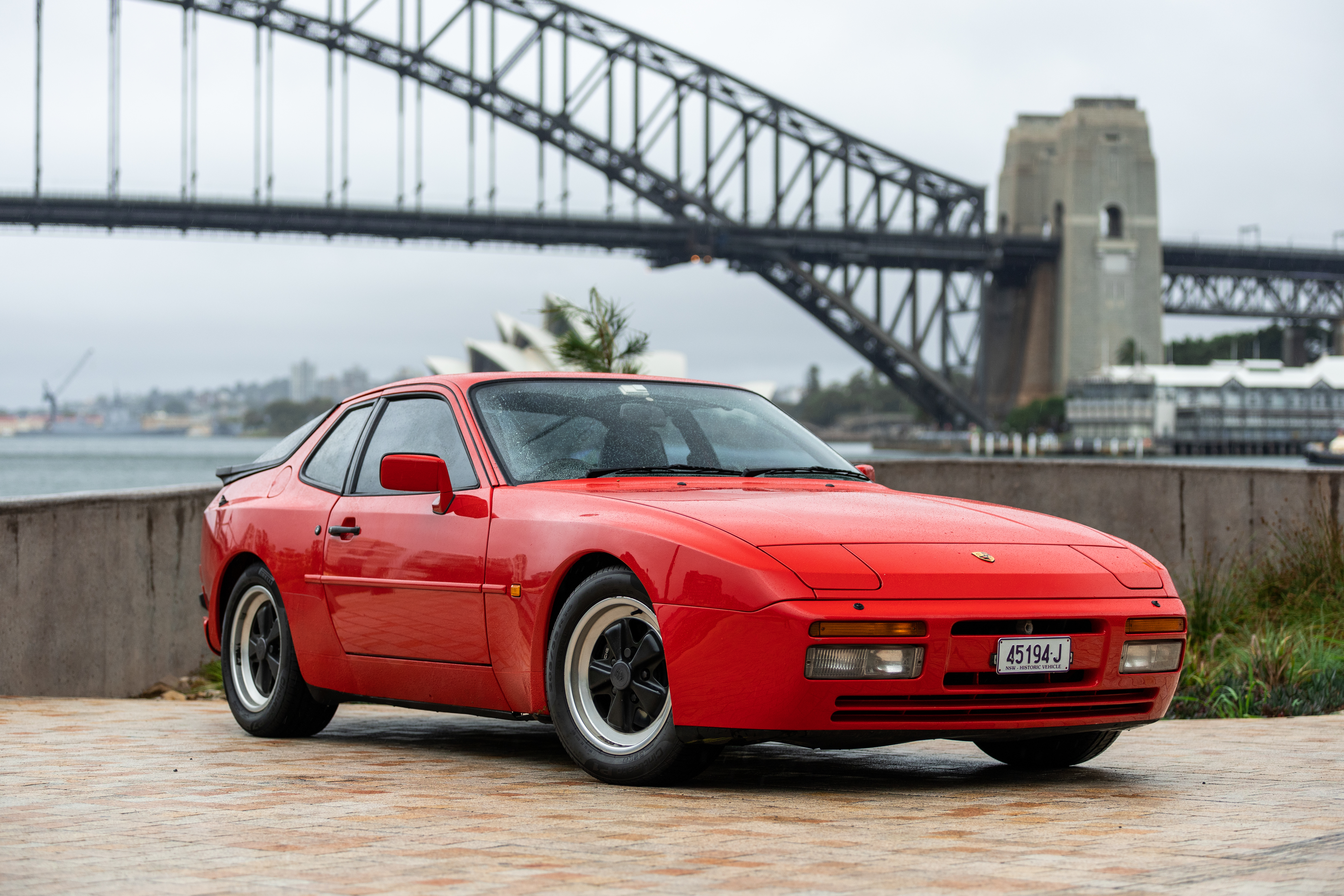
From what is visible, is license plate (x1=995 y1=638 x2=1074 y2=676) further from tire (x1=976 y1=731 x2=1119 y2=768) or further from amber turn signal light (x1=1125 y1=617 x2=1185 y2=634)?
tire (x1=976 y1=731 x2=1119 y2=768)

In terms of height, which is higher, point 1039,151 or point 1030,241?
point 1039,151

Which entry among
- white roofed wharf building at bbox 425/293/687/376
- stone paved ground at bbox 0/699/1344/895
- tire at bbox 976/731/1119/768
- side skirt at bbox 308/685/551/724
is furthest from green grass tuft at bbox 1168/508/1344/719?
white roofed wharf building at bbox 425/293/687/376

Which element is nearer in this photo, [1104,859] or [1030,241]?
[1104,859]

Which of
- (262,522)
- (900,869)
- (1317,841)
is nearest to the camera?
(900,869)

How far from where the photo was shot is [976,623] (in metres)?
4.28

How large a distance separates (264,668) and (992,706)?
3.04 metres

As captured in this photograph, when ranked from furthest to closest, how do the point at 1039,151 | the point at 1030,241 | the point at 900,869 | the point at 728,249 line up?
the point at 1039,151 < the point at 1030,241 < the point at 728,249 < the point at 900,869

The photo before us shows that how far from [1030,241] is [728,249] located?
2395 centimetres

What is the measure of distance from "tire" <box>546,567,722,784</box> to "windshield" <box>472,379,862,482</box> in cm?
65

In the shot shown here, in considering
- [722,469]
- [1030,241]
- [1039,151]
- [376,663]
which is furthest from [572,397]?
[1039,151]

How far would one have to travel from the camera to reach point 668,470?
5270mm

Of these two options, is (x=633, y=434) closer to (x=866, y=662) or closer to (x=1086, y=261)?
(x=866, y=662)

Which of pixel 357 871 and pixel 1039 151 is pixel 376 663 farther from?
pixel 1039 151

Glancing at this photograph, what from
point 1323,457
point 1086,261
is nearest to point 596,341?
point 1086,261
